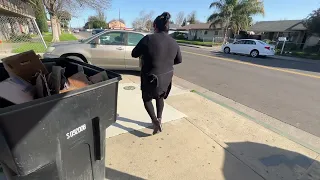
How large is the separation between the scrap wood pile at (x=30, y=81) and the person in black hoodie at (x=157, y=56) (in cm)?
96

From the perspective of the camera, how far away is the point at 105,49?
21.2 feet

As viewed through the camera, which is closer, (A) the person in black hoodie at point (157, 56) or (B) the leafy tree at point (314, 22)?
(A) the person in black hoodie at point (157, 56)

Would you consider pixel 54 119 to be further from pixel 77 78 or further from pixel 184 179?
pixel 184 179

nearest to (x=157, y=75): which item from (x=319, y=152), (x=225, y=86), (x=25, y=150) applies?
(x=25, y=150)

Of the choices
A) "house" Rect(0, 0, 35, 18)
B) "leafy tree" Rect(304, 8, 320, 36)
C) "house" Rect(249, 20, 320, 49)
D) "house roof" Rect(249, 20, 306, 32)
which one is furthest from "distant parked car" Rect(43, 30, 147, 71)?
"house roof" Rect(249, 20, 306, 32)

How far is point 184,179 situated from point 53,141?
1.59 m

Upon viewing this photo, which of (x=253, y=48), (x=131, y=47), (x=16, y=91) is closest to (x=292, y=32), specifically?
(x=253, y=48)

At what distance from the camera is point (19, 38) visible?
13352 millimetres

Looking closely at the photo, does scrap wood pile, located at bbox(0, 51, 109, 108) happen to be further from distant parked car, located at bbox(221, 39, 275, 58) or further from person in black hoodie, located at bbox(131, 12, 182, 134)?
distant parked car, located at bbox(221, 39, 275, 58)

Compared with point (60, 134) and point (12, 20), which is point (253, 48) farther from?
point (12, 20)

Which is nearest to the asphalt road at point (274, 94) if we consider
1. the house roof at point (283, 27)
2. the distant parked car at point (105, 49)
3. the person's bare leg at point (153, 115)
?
the distant parked car at point (105, 49)

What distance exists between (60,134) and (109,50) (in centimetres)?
546

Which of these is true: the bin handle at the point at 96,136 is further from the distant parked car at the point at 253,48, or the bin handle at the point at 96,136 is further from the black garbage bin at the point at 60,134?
the distant parked car at the point at 253,48

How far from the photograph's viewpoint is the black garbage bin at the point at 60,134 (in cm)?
115
